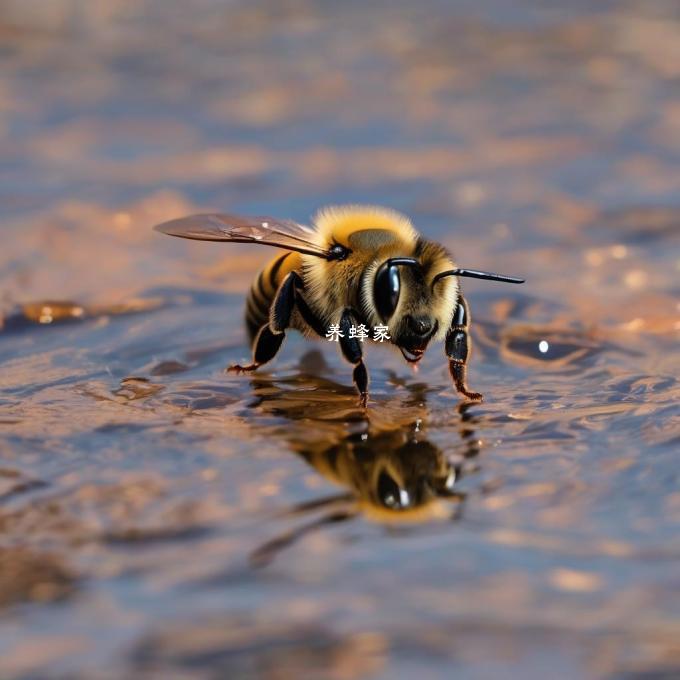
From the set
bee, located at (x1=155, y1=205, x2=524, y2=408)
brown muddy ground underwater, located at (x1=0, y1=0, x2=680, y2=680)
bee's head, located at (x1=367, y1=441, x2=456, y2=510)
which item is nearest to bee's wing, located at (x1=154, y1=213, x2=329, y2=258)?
bee, located at (x1=155, y1=205, x2=524, y2=408)

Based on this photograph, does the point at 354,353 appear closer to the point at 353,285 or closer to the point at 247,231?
the point at 353,285

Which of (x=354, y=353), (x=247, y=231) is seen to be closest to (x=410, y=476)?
(x=354, y=353)

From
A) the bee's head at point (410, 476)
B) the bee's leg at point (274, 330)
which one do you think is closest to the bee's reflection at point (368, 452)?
the bee's head at point (410, 476)

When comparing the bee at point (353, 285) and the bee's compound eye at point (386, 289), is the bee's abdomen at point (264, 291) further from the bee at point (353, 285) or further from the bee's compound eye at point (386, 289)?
the bee's compound eye at point (386, 289)

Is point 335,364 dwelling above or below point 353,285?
below

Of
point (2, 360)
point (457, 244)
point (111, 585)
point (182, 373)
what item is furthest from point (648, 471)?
point (457, 244)

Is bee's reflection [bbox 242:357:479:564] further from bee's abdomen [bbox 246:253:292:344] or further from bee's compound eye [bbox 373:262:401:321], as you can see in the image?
bee's abdomen [bbox 246:253:292:344]

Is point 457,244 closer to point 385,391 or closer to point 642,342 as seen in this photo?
point 642,342
